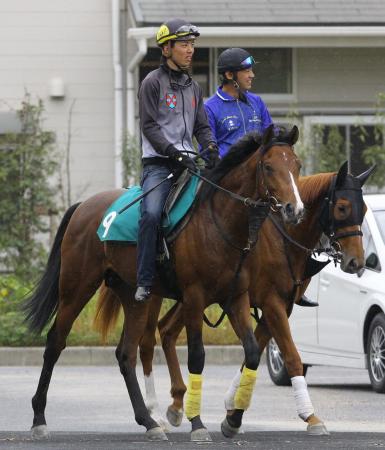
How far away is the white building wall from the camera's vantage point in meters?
26.9

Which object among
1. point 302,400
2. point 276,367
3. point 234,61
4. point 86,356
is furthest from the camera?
point 86,356

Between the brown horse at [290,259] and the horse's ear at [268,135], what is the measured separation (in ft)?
3.99

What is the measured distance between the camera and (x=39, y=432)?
35.1 feet

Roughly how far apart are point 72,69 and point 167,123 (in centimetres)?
1634

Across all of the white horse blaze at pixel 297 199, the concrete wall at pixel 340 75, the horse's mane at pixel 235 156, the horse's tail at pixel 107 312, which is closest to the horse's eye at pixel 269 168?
the white horse blaze at pixel 297 199

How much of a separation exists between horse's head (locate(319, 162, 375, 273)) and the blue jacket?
2.45 feet

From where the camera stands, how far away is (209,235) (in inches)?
407

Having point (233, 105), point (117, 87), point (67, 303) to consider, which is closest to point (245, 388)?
point (67, 303)

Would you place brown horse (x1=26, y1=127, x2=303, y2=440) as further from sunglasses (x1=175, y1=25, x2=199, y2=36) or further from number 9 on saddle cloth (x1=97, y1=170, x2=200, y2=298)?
sunglasses (x1=175, y1=25, x2=199, y2=36)

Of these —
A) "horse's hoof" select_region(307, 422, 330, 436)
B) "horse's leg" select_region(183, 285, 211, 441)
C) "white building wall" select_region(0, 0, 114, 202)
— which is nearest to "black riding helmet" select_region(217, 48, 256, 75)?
"horse's leg" select_region(183, 285, 211, 441)

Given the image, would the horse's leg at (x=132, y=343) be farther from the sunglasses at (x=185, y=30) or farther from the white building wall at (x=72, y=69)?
the white building wall at (x=72, y=69)

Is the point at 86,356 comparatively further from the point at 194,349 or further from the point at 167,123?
the point at 194,349

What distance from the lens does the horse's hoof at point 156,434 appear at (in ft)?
34.4

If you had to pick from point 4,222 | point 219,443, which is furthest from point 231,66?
point 4,222
